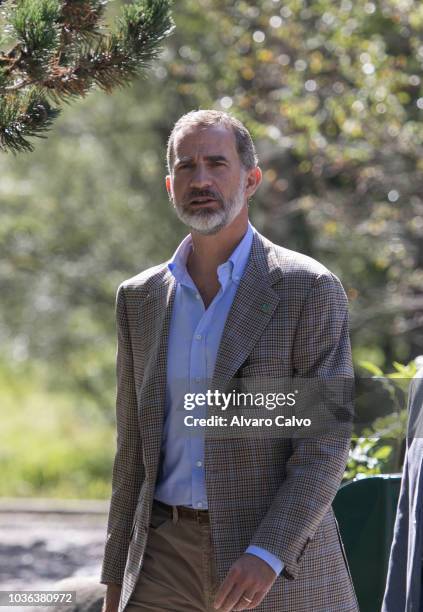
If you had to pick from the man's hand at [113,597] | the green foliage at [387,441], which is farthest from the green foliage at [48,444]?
the man's hand at [113,597]

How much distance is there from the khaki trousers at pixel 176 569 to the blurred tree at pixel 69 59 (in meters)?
1.16

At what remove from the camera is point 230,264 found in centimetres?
315

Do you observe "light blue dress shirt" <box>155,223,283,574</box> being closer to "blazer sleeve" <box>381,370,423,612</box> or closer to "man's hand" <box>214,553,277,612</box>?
"man's hand" <box>214,553,277,612</box>

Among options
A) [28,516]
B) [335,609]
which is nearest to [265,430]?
[335,609]

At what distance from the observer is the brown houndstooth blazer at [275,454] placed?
112 inches

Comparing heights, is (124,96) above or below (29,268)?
above

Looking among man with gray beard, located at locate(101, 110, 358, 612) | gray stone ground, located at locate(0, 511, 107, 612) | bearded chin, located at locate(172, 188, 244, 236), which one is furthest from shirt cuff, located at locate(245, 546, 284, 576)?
gray stone ground, located at locate(0, 511, 107, 612)

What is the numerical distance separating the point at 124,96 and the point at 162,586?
10222 millimetres

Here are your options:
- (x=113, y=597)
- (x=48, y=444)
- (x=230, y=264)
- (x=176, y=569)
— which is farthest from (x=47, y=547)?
(x=48, y=444)

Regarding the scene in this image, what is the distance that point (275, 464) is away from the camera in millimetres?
2965

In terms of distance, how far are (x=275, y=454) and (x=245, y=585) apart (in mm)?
379

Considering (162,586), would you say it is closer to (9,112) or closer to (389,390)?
(9,112)

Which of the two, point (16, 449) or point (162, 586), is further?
point (16, 449)

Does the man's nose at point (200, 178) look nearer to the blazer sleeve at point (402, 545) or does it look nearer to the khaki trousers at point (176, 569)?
the blazer sleeve at point (402, 545)
